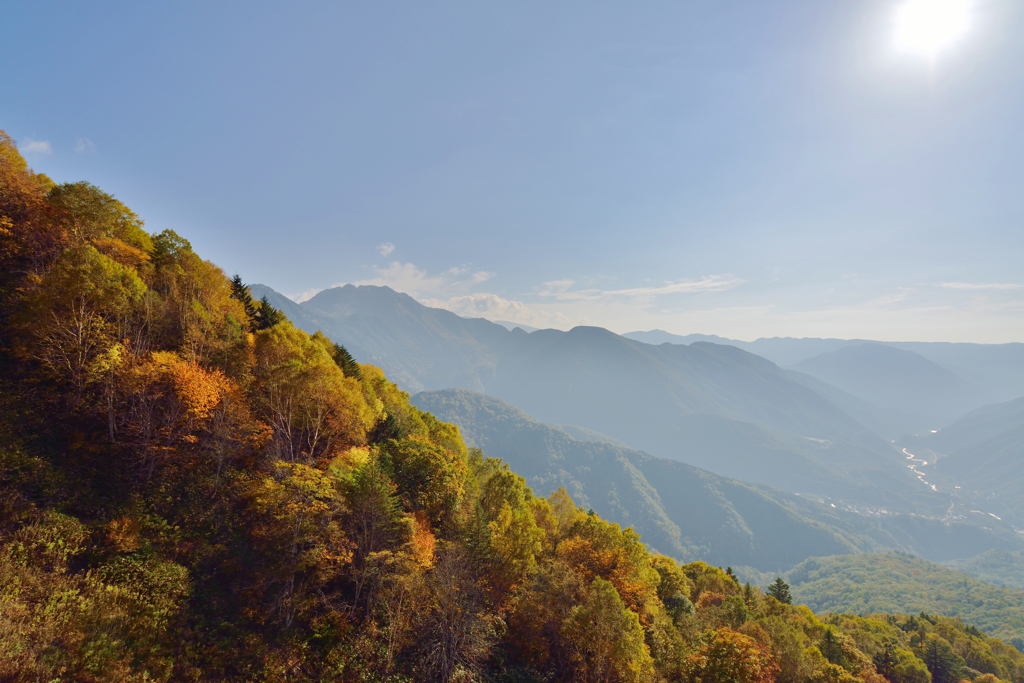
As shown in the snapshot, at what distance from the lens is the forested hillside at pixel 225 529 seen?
2048cm

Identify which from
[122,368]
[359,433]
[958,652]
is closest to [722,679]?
[359,433]

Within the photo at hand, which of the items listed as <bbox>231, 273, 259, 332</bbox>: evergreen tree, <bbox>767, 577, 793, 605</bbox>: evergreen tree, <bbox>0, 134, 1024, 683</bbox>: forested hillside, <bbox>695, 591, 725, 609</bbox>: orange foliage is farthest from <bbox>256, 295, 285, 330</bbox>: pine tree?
<bbox>767, 577, 793, 605</bbox>: evergreen tree

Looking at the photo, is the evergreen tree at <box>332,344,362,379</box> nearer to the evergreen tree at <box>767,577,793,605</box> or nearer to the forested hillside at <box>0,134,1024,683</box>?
the forested hillside at <box>0,134,1024,683</box>

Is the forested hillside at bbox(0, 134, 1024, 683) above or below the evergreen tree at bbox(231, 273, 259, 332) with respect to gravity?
below

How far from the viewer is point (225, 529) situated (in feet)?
89.0

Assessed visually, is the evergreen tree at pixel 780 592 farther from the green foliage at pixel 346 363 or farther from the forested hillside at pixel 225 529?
Answer: the green foliage at pixel 346 363

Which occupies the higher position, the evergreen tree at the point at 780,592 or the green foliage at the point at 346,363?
the green foliage at the point at 346,363

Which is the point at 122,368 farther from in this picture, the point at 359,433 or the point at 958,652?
the point at 958,652

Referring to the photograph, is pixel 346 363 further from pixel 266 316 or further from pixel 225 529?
pixel 225 529

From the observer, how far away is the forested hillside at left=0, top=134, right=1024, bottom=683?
2048 centimetres

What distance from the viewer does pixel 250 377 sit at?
35.7 meters

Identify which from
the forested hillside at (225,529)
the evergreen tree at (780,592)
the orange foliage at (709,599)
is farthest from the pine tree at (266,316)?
the evergreen tree at (780,592)

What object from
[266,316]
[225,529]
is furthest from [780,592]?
[266,316]

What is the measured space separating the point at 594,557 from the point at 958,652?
115508mm
